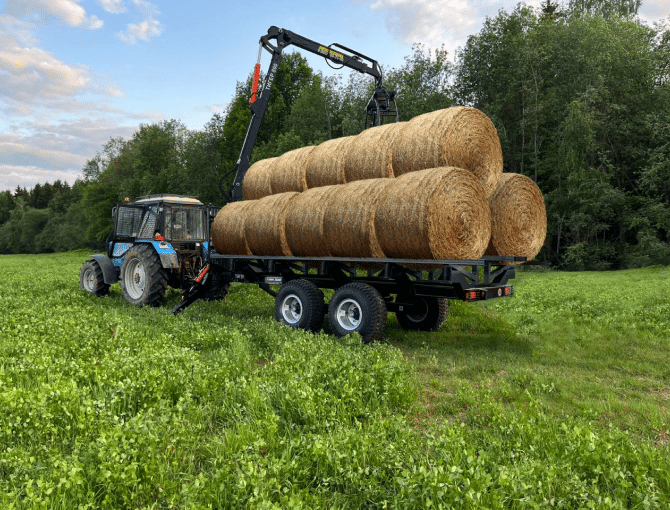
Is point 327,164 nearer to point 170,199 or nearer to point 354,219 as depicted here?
point 354,219

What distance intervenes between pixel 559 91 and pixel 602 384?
32362mm

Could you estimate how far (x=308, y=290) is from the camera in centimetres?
905

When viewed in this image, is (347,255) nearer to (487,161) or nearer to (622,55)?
(487,161)

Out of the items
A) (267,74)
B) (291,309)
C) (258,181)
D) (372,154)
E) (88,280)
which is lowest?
(88,280)

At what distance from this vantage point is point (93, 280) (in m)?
13.6

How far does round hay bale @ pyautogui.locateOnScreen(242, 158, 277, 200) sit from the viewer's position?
1089cm

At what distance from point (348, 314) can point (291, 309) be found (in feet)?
4.70

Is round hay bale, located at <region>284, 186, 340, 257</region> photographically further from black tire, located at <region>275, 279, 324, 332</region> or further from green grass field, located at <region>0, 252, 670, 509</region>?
green grass field, located at <region>0, 252, 670, 509</region>

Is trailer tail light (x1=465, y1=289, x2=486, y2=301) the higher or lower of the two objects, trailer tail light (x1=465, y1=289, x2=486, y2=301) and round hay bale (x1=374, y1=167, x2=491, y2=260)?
the lower

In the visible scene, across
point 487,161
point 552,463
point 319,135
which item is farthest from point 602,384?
point 319,135

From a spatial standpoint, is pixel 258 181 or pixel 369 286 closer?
pixel 369 286

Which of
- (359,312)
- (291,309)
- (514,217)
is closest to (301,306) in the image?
(291,309)

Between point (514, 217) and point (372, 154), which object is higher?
point (372, 154)

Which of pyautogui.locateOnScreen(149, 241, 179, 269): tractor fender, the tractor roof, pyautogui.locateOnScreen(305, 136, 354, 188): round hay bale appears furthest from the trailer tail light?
the tractor roof
